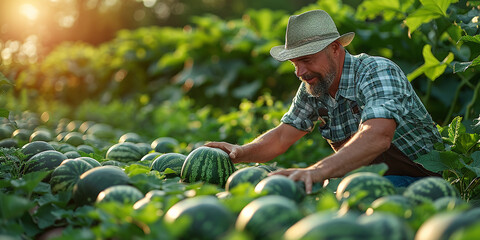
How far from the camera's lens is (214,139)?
5559 mm

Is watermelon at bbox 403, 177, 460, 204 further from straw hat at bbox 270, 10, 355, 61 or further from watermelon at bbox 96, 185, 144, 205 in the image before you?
straw hat at bbox 270, 10, 355, 61

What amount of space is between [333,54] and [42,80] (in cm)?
936

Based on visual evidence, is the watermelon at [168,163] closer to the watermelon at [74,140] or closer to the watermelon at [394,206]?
the watermelon at [394,206]

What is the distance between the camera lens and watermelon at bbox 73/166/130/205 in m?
2.29

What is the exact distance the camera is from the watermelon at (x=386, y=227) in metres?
1.43

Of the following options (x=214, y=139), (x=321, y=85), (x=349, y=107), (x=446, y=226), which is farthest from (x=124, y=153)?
A: (x=446, y=226)

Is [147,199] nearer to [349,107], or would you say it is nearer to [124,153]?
[124,153]

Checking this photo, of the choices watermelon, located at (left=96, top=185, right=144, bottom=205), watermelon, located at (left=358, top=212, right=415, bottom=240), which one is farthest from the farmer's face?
watermelon, located at (left=358, top=212, right=415, bottom=240)

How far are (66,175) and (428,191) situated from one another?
1.75m

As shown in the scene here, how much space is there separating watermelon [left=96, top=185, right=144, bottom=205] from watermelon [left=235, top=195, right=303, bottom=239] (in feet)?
1.79

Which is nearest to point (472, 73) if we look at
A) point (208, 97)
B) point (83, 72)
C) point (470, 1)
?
point (470, 1)

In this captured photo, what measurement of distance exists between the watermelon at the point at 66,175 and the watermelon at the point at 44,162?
0.30 metres

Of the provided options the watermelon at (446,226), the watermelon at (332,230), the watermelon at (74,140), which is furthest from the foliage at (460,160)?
the watermelon at (74,140)

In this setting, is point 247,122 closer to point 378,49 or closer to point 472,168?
point 378,49
